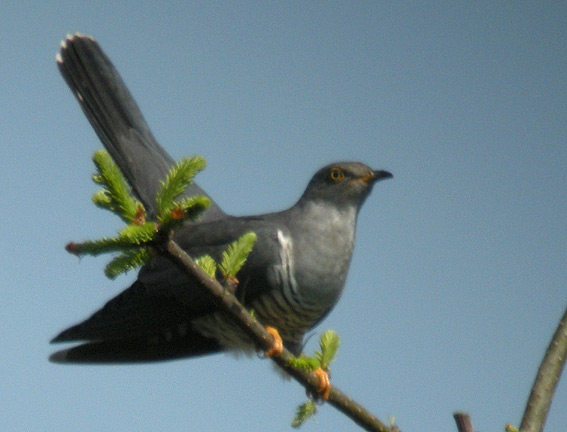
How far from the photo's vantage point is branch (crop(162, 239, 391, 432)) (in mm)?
1750

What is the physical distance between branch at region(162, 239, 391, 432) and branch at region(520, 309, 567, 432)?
406mm

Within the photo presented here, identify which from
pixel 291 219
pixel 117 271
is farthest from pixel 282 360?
pixel 291 219

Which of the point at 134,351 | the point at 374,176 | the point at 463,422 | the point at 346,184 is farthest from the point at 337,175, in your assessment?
the point at 463,422

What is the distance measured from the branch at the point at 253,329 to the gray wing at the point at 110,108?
8.84 ft

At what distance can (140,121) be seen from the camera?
5.10 m

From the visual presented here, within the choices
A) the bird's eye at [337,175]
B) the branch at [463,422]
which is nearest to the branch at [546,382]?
the branch at [463,422]

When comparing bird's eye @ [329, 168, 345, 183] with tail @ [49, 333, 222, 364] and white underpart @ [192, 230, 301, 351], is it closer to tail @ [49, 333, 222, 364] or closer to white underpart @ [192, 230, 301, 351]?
white underpart @ [192, 230, 301, 351]

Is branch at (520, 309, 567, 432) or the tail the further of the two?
the tail

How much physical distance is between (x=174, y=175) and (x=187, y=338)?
277cm

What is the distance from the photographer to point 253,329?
201 centimetres

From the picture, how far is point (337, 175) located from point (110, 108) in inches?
57.9

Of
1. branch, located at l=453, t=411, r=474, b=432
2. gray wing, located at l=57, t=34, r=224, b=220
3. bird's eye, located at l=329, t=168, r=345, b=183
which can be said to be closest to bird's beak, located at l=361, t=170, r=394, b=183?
bird's eye, located at l=329, t=168, r=345, b=183

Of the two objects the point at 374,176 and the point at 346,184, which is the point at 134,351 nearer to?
the point at 346,184

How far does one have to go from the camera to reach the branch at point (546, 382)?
7.11 feet
